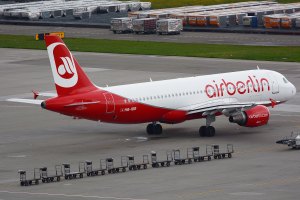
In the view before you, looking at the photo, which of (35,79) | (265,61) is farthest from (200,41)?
(35,79)

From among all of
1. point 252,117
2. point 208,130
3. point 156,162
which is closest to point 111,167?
point 156,162

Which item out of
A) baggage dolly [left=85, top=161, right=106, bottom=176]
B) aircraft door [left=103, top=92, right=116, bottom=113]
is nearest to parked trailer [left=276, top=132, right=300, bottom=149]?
aircraft door [left=103, top=92, right=116, bottom=113]

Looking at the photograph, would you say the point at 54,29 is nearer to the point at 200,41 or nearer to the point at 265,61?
the point at 200,41

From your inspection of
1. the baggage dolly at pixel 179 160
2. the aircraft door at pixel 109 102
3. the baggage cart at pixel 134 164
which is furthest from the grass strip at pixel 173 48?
the baggage cart at pixel 134 164

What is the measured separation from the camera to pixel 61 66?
79562 mm

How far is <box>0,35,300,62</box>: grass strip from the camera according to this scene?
13550 cm

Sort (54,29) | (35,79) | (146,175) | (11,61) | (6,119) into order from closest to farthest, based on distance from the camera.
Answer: (146,175) < (6,119) < (35,79) < (11,61) < (54,29)

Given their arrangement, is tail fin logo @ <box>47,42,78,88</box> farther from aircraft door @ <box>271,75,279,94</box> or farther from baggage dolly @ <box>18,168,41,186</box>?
aircraft door @ <box>271,75,279,94</box>

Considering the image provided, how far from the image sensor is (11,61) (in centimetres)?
14075

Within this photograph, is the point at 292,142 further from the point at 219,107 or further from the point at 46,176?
the point at 46,176

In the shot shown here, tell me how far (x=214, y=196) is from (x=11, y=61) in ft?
272

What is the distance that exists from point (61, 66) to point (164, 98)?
29.9ft

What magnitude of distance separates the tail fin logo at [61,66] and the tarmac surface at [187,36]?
71095mm

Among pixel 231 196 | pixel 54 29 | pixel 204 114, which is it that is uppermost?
pixel 54 29
